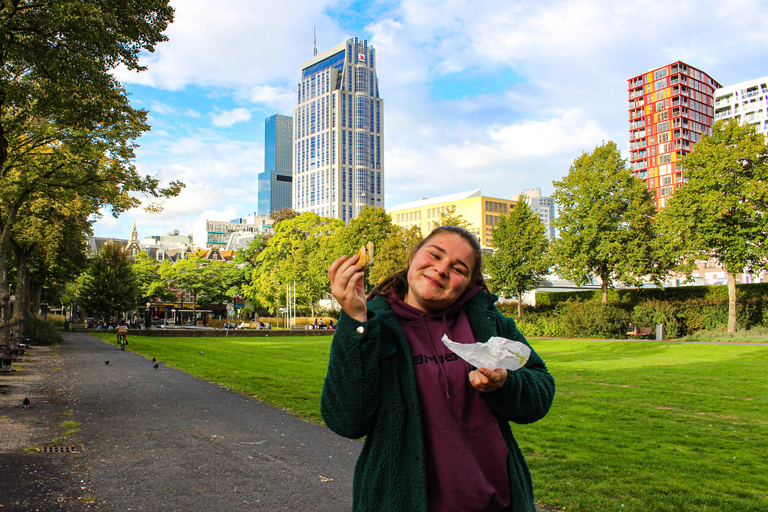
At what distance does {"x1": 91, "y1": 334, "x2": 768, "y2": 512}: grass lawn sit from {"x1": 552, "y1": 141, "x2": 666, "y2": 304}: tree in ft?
56.9

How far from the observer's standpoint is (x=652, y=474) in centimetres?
602

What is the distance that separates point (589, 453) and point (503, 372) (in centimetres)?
583

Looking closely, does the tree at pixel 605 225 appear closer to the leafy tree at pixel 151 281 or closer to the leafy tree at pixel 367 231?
the leafy tree at pixel 367 231

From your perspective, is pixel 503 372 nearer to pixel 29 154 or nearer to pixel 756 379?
pixel 756 379

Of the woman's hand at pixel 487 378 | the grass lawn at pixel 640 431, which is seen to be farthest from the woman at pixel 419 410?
the grass lawn at pixel 640 431

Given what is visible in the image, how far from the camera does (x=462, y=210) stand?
452 feet

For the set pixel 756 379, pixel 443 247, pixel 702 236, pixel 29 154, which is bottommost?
pixel 756 379

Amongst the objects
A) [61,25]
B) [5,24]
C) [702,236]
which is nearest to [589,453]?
[61,25]

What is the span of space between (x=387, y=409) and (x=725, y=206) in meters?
33.3

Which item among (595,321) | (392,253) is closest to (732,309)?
(595,321)

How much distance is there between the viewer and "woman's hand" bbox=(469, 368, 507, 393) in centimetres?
187

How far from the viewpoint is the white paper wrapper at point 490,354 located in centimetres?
186

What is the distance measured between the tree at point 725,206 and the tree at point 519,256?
32.7 ft

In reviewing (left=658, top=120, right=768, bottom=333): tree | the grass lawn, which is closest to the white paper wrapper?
the grass lawn
